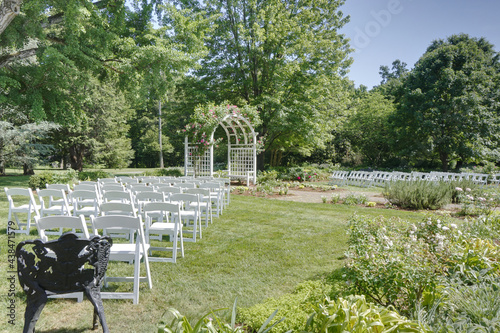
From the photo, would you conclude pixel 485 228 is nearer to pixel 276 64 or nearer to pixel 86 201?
pixel 86 201

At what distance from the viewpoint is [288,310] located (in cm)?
282

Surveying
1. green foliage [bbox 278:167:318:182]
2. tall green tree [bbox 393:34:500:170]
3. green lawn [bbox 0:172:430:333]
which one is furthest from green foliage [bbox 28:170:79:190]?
tall green tree [bbox 393:34:500:170]

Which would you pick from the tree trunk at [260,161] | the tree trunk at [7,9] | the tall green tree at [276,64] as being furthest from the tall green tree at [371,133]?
the tree trunk at [7,9]

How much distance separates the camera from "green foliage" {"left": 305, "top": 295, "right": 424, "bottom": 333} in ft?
6.70

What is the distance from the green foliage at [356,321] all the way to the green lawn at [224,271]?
129 cm

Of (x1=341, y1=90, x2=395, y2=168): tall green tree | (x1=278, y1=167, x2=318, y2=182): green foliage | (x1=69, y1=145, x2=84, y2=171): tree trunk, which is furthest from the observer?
(x1=341, y1=90, x2=395, y2=168): tall green tree

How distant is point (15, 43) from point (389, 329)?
1424 centimetres

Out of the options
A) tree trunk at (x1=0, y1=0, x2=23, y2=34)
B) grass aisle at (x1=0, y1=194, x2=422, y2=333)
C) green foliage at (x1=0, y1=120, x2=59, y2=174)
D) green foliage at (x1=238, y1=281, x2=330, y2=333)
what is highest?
tree trunk at (x1=0, y1=0, x2=23, y2=34)

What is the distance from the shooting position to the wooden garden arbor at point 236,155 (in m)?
15.5

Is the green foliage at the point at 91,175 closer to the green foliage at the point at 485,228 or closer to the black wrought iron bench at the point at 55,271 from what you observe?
→ the black wrought iron bench at the point at 55,271

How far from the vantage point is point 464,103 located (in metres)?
21.8

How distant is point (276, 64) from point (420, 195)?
12.7 m

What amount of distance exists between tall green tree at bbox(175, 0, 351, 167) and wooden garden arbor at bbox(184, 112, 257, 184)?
7.26 feet

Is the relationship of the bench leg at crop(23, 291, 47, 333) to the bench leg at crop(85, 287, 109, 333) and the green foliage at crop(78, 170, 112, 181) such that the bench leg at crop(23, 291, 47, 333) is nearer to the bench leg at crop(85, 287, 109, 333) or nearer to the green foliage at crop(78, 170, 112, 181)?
the bench leg at crop(85, 287, 109, 333)
